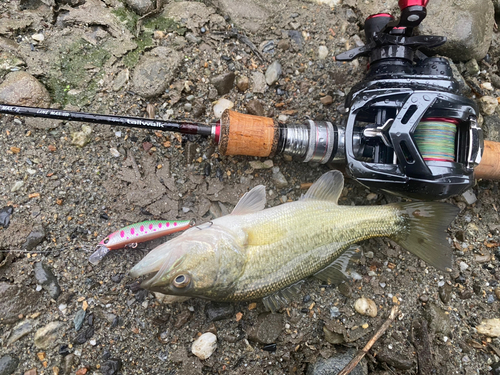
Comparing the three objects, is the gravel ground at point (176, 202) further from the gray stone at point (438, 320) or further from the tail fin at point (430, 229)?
the tail fin at point (430, 229)

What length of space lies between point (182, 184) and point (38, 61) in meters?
1.66

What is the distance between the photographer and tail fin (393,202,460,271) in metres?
2.78

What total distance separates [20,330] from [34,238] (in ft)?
2.36

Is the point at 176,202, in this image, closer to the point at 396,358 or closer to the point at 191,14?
the point at 191,14

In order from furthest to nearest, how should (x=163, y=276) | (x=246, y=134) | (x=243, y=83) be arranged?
(x=243, y=83)
(x=246, y=134)
(x=163, y=276)

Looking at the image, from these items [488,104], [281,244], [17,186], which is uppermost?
[488,104]

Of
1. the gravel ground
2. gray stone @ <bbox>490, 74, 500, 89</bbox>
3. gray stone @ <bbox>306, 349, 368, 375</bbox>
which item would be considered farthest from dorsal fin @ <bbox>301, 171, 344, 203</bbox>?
gray stone @ <bbox>490, 74, 500, 89</bbox>

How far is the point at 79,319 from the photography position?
2729mm

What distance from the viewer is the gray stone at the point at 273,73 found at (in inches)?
125

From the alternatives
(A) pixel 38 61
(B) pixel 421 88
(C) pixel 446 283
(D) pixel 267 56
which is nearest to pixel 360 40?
(D) pixel 267 56

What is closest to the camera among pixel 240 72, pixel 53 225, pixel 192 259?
pixel 192 259

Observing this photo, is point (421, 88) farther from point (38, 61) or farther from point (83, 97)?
point (38, 61)

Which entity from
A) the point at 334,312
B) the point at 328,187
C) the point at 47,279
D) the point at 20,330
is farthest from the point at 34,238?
the point at 334,312

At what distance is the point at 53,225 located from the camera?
279 cm
